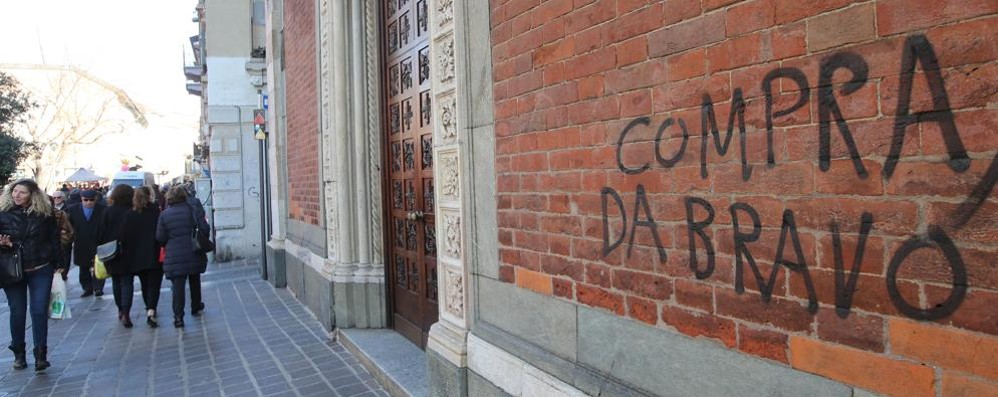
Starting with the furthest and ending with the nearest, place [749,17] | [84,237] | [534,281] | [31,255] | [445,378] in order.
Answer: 1. [84,237]
2. [31,255]
3. [445,378]
4. [534,281]
5. [749,17]

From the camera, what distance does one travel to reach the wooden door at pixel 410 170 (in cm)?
495

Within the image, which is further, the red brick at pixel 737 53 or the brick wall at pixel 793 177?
the red brick at pixel 737 53

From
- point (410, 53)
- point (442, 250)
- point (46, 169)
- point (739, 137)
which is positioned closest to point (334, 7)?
point (410, 53)

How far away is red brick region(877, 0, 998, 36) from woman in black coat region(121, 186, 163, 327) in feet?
25.5

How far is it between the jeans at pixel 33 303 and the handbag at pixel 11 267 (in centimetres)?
14

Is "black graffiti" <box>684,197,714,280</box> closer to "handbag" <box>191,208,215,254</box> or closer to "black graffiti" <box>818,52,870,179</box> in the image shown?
"black graffiti" <box>818,52,870,179</box>

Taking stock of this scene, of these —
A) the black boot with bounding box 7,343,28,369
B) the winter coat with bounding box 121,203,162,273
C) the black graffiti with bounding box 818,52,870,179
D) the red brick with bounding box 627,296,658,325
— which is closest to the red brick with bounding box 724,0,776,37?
the black graffiti with bounding box 818,52,870,179

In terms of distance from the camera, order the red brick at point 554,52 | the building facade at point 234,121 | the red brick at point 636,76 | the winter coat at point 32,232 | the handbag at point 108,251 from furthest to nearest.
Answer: the building facade at point 234,121 → the handbag at point 108,251 → the winter coat at point 32,232 → the red brick at point 554,52 → the red brick at point 636,76

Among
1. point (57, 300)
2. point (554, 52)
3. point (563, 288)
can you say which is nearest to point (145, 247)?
point (57, 300)

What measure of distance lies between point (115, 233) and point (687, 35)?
762cm

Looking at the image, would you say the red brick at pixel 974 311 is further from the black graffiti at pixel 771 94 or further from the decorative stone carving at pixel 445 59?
the decorative stone carving at pixel 445 59

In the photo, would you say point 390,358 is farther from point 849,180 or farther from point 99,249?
point 99,249

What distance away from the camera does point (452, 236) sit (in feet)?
12.6

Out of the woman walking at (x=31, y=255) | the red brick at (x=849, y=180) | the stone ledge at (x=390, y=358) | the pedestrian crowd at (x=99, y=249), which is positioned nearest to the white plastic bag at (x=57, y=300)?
the pedestrian crowd at (x=99, y=249)
